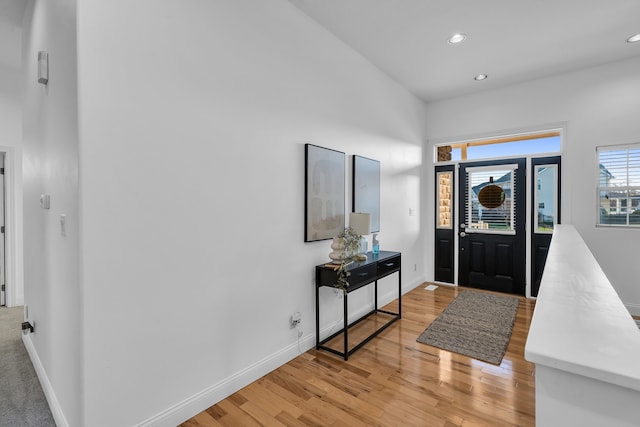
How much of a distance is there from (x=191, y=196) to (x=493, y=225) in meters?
4.46

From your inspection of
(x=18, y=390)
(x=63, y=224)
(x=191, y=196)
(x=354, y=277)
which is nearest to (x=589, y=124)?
(x=354, y=277)

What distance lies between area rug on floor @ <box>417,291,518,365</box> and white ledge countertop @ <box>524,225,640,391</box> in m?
1.91

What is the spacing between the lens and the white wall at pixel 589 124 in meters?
3.85

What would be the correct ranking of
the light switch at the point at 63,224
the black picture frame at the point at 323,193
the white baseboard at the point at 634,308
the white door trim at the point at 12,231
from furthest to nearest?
1. the white door trim at the point at 12,231
2. the white baseboard at the point at 634,308
3. the black picture frame at the point at 323,193
4. the light switch at the point at 63,224

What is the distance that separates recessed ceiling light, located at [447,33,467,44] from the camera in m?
3.24

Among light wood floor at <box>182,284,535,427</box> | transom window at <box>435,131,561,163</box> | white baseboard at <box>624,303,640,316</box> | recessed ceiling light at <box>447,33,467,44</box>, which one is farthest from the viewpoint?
transom window at <box>435,131,561,163</box>

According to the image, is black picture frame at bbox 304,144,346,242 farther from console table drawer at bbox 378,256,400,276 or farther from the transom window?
the transom window

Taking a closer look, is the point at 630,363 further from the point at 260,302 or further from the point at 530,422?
the point at 260,302

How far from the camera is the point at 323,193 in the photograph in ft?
9.95

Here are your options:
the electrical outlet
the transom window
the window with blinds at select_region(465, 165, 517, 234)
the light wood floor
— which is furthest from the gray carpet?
the transom window

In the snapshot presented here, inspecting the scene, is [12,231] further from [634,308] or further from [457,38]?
[634,308]

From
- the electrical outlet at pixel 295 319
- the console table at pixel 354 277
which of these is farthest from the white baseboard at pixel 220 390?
the console table at pixel 354 277

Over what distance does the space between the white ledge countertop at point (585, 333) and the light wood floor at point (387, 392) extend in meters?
1.28

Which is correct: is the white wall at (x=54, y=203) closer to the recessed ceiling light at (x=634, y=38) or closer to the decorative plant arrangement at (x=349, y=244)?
the decorative plant arrangement at (x=349, y=244)
